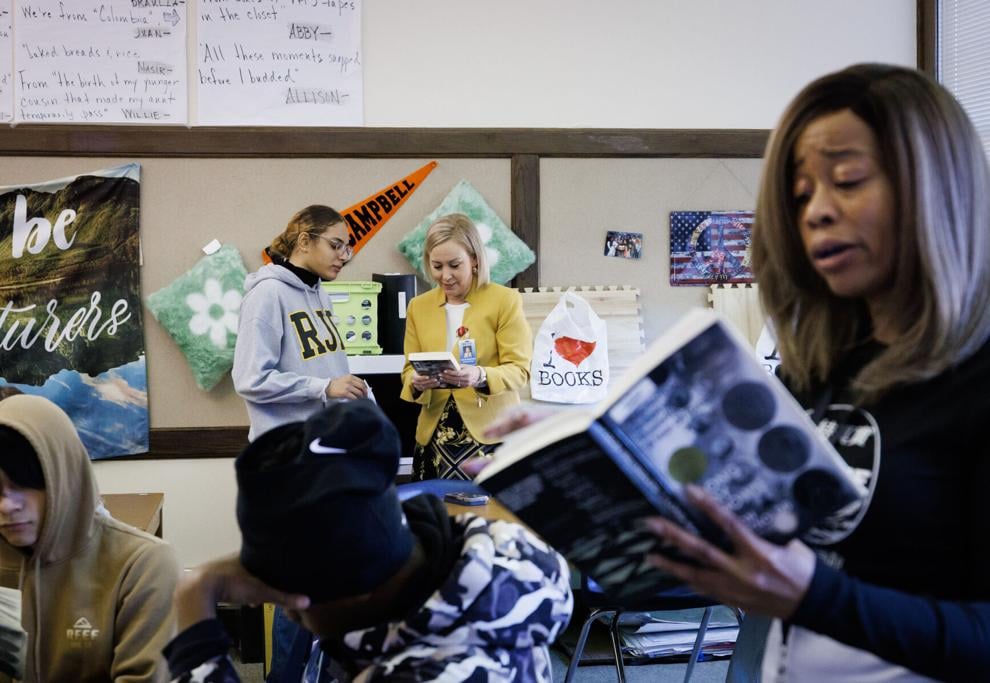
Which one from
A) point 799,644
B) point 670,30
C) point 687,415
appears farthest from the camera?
point 670,30

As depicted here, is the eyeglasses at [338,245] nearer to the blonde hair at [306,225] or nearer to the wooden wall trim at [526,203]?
the blonde hair at [306,225]

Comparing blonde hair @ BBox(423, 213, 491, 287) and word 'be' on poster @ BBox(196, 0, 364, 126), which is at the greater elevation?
word 'be' on poster @ BBox(196, 0, 364, 126)

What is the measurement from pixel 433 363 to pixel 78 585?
1.68 m

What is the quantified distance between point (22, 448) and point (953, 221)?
58.5 inches

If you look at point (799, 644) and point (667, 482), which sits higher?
point (667, 482)

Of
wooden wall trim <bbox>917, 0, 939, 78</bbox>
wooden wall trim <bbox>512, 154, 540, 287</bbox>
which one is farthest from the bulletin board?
wooden wall trim <bbox>917, 0, 939, 78</bbox>

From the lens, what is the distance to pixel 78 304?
4.11m

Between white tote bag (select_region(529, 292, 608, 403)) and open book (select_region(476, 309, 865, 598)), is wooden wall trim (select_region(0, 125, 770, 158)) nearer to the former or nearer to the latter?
white tote bag (select_region(529, 292, 608, 403))

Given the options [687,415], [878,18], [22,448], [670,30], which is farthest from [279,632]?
[878,18]

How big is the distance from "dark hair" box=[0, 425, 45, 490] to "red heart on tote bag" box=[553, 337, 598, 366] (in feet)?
9.50

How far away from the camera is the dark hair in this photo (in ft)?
5.18

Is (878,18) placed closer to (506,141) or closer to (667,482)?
(506,141)

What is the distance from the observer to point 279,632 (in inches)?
111

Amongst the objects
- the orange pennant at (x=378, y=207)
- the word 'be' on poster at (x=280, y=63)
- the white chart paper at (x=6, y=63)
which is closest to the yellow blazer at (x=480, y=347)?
the orange pennant at (x=378, y=207)
